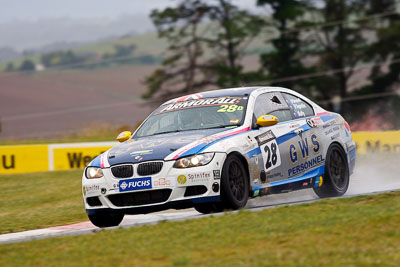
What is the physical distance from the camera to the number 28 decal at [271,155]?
9.12 metres

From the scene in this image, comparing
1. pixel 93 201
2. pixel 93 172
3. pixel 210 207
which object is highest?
pixel 93 172

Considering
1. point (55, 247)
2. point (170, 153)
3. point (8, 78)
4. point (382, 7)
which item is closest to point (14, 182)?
point (170, 153)

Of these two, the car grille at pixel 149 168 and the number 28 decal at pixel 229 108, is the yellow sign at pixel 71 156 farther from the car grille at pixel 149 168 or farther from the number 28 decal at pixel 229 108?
the car grille at pixel 149 168

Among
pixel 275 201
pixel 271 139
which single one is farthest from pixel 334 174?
pixel 271 139

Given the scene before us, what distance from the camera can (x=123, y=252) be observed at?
6020mm

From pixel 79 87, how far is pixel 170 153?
47980 mm

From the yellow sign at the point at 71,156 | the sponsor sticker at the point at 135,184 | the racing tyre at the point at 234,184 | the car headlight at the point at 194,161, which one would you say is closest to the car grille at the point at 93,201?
the sponsor sticker at the point at 135,184

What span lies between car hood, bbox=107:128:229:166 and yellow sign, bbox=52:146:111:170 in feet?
45.0

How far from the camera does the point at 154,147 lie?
8.58 meters

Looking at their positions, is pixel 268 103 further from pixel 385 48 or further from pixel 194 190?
pixel 385 48

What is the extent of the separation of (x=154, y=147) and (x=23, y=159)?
1492 cm

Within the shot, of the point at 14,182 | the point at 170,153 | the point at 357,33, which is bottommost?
the point at 14,182

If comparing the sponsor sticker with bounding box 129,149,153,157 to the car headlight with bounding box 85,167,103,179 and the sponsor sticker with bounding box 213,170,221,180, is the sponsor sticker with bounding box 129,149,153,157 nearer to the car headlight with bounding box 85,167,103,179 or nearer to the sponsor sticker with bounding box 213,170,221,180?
the car headlight with bounding box 85,167,103,179

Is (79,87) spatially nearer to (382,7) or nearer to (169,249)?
(382,7)
